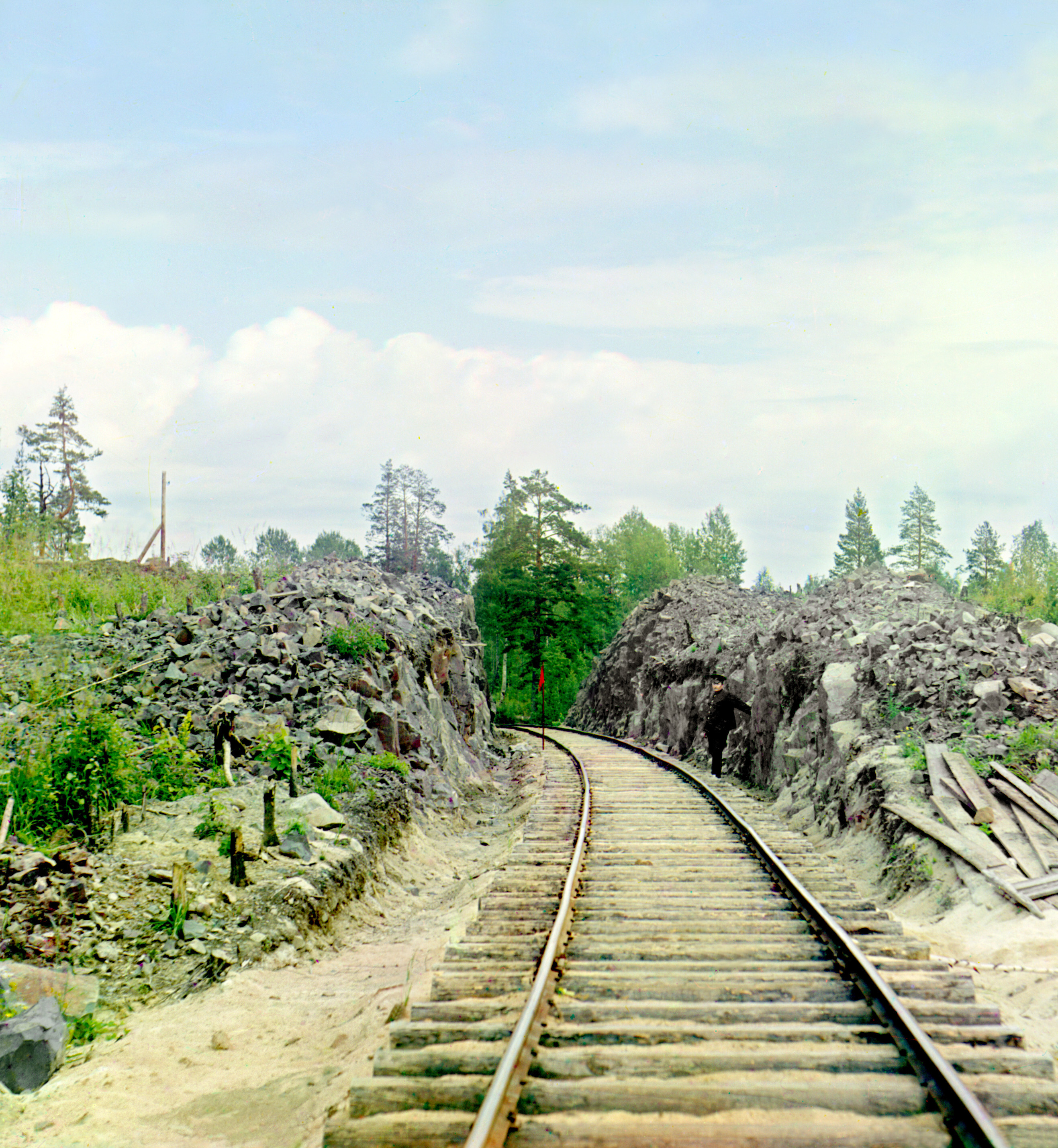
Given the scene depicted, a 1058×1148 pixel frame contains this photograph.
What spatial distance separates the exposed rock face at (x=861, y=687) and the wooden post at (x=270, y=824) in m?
7.60

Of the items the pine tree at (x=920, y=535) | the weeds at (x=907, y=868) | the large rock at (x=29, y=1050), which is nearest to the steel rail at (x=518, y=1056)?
the large rock at (x=29, y=1050)

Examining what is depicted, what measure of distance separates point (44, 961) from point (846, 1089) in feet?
18.9

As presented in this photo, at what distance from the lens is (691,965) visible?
6.04 m

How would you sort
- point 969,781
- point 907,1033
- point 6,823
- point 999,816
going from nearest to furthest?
point 907,1033
point 6,823
point 999,816
point 969,781

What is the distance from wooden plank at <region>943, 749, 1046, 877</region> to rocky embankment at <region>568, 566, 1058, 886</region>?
46 cm

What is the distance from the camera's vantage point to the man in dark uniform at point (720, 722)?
2083 cm

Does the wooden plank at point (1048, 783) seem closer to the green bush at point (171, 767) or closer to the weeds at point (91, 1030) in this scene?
the weeds at point (91, 1030)

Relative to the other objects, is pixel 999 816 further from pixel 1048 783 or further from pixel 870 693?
pixel 870 693

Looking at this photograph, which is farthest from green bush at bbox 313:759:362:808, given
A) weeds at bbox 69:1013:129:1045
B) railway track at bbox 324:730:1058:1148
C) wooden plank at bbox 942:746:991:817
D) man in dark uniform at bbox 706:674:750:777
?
man in dark uniform at bbox 706:674:750:777

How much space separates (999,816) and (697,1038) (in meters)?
6.30

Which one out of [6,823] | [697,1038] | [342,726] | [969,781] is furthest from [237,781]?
[969,781]

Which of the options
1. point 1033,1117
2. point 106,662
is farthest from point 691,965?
point 106,662

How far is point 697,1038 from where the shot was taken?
4832 mm

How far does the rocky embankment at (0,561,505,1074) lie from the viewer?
711cm
